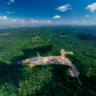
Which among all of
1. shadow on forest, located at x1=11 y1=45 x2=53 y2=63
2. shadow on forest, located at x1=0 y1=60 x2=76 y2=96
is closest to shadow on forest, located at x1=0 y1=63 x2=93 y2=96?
shadow on forest, located at x1=0 y1=60 x2=76 y2=96

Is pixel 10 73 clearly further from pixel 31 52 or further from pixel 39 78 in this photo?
pixel 31 52

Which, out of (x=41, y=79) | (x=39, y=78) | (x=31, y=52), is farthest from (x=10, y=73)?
(x=31, y=52)

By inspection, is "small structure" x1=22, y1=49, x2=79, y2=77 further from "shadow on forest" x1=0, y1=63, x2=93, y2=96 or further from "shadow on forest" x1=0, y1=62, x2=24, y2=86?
"shadow on forest" x1=0, y1=62, x2=24, y2=86

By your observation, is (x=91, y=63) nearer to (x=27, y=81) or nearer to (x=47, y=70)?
(x=47, y=70)

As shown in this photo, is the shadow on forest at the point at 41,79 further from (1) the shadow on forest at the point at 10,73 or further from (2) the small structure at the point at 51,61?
(2) the small structure at the point at 51,61

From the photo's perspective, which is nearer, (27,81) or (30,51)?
(27,81)

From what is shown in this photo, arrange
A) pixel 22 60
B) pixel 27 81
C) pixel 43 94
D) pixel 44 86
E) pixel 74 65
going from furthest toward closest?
pixel 22 60
pixel 74 65
pixel 27 81
pixel 44 86
pixel 43 94

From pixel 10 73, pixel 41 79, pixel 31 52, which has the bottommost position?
pixel 10 73

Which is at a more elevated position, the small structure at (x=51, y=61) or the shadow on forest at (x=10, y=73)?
the small structure at (x=51, y=61)

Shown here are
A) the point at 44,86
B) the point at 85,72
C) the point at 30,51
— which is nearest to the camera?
the point at 44,86

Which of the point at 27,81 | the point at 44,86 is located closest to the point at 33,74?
the point at 27,81

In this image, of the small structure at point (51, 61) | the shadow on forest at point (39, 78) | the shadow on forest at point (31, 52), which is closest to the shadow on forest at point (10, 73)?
the shadow on forest at point (39, 78)
